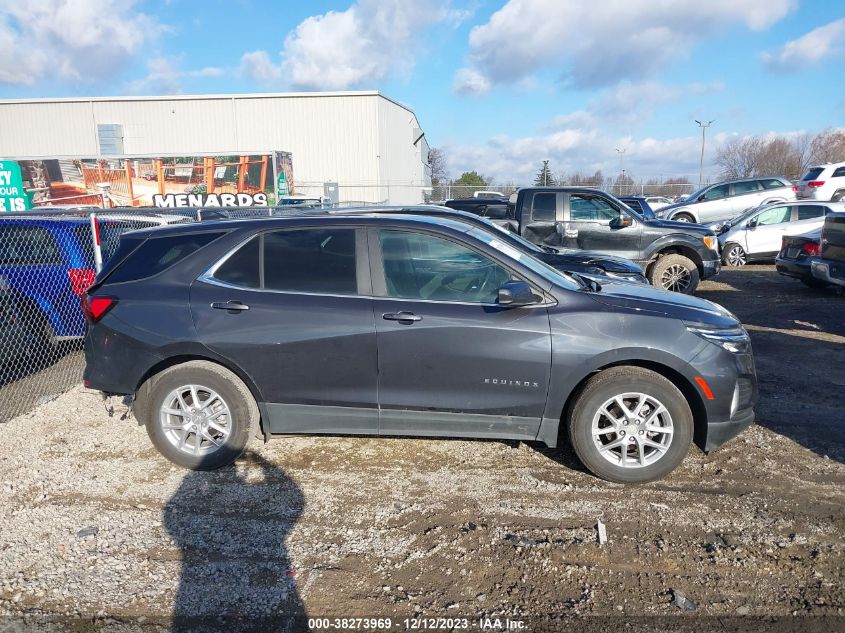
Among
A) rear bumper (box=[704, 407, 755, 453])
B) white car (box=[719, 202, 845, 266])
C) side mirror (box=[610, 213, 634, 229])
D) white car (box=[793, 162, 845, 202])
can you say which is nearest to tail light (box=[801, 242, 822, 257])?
side mirror (box=[610, 213, 634, 229])

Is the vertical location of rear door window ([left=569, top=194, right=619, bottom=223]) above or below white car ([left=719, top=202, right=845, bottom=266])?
above

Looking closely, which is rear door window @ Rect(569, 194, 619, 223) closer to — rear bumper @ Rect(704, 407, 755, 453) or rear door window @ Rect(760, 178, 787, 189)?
rear bumper @ Rect(704, 407, 755, 453)

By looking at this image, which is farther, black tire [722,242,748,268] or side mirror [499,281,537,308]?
black tire [722,242,748,268]

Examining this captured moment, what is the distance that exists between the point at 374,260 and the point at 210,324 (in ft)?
3.97

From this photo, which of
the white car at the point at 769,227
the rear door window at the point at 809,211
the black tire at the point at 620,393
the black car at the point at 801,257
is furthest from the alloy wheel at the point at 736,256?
the black tire at the point at 620,393

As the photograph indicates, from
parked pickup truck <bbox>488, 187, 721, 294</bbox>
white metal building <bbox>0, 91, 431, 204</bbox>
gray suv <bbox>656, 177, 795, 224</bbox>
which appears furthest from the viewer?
white metal building <bbox>0, 91, 431, 204</bbox>

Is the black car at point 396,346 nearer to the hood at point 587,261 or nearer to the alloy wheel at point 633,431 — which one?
the alloy wheel at point 633,431

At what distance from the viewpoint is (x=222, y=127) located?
4119 cm

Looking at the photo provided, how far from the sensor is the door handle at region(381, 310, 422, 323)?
4012 mm

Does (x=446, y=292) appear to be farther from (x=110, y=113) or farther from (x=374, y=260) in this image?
(x=110, y=113)

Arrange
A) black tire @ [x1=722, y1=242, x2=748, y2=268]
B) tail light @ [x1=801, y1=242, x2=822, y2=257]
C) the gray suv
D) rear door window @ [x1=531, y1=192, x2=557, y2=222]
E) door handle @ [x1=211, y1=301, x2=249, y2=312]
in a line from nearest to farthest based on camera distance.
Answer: door handle @ [x1=211, y1=301, x2=249, y2=312]
rear door window @ [x1=531, y1=192, x2=557, y2=222]
tail light @ [x1=801, y1=242, x2=822, y2=257]
black tire @ [x1=722, y1=242, x2=748, y2=268]
the gray suv

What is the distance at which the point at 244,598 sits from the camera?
2.99 metres

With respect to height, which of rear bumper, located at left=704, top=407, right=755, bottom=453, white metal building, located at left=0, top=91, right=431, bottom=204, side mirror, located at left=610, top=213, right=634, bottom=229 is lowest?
rear bumper, located at left=704, top=407, right=755, bottom=453

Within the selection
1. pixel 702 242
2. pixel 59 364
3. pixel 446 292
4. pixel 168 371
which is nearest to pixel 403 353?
pixel 446 292
